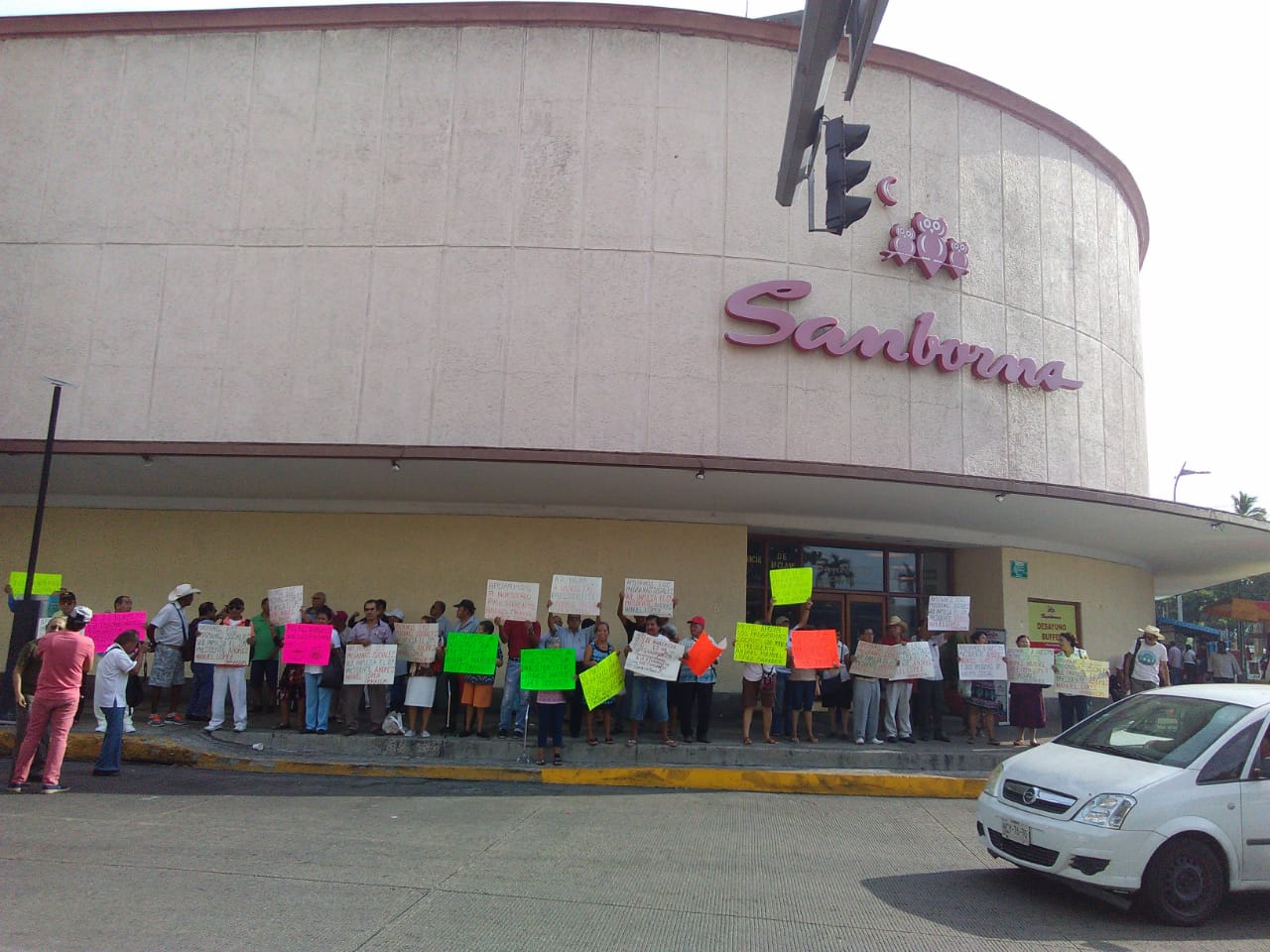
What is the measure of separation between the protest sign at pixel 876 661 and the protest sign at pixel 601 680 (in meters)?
3.62

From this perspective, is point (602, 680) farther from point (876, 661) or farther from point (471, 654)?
point (876, 661)

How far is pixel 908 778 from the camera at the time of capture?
1148cm

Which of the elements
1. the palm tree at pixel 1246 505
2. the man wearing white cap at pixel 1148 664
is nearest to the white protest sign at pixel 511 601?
the man wearing white cap at pixel 1148 664

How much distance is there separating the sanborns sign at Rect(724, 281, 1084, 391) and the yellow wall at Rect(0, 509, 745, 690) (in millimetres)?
3576

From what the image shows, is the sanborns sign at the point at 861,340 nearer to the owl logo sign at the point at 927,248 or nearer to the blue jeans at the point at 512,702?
the owl logo sign at the point at 927,248

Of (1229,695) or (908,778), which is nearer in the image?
(1229,695)

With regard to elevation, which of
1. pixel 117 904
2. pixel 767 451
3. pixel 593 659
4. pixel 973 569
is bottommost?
pixel 117 904

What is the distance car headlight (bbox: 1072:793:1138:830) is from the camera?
21.0 feet

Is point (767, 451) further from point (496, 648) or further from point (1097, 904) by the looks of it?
point (1097, 904)

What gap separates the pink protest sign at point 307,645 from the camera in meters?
12.4

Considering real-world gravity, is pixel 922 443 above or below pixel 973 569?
above

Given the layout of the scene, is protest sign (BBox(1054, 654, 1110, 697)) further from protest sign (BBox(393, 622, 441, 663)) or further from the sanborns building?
protest sign (BBox(393, 622, 441, 663))

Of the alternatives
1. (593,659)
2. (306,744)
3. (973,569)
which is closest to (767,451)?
(593,659)

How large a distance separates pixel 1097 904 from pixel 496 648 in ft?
25.0
